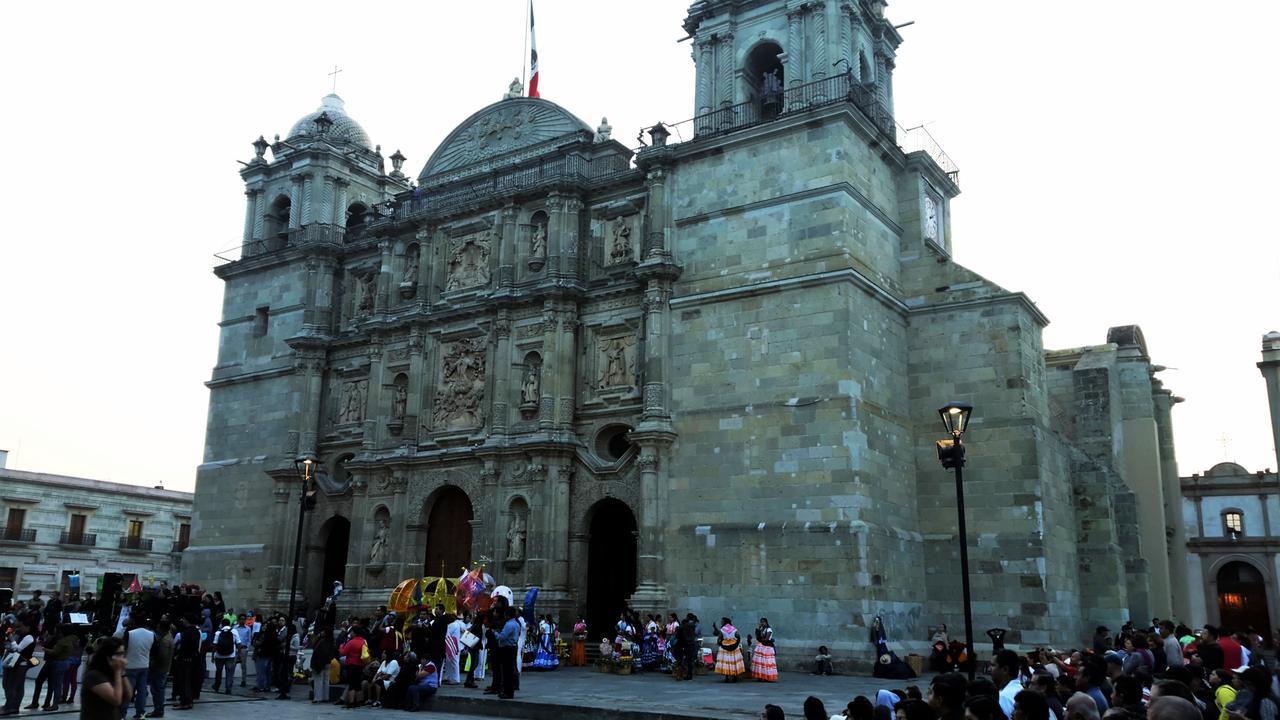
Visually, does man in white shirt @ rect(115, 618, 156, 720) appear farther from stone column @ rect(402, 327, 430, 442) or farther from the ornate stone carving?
the ornate stone carving

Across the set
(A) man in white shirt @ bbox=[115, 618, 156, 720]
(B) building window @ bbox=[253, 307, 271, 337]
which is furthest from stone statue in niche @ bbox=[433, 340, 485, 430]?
(A) man in white shirt @ bbox=[115, 618, 156, 720]

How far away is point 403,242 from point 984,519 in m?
19.0

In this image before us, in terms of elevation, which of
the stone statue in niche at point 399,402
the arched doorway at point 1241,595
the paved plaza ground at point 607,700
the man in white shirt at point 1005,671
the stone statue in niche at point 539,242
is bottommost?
the paved plaza ground at point 607,700

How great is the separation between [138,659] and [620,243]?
16.8 m

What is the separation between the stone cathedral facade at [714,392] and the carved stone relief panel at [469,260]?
7cm

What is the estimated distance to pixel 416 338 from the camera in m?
30.1

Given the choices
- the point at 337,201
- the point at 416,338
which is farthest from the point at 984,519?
the point at 337,201

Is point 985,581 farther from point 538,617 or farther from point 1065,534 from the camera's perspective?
point 538,617

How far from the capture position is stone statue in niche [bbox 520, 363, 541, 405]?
90.2 feet

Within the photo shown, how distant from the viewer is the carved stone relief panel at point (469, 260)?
2980 cm

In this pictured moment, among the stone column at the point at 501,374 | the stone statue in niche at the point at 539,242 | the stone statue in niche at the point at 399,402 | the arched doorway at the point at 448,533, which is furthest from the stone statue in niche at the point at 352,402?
the stone statue in niche at the point at 539,242

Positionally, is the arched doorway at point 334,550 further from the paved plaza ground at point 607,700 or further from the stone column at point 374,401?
the paved plaza ground at point 607,700

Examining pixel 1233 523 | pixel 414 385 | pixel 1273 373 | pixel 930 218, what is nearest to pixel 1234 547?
pixel 1233 523

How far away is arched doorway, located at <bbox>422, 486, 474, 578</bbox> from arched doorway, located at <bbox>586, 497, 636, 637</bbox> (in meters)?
3.86
